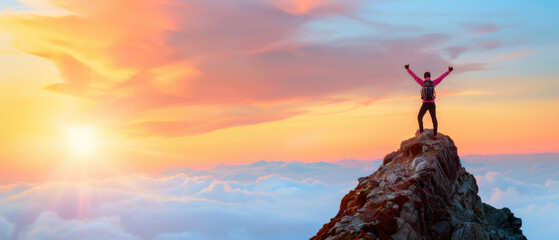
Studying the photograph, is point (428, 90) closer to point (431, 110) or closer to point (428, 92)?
point (428, 92)

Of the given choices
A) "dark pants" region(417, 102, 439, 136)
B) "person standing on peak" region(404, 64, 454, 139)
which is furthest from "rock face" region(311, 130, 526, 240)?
"person standing on peak" region(404, 64, 454, 139)

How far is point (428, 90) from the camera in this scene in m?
34.6

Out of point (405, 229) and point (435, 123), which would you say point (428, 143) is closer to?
point (435, 123)

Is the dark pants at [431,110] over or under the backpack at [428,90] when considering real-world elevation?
under

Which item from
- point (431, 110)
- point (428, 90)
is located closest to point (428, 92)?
point (428, 90)

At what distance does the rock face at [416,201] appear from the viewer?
25.0m

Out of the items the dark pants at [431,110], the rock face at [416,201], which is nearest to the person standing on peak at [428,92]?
the dark pants at [431,110]

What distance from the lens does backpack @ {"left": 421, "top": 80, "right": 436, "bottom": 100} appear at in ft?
113

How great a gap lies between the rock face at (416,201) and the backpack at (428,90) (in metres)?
3.37

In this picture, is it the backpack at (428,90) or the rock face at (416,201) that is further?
the backpack at (428,90)

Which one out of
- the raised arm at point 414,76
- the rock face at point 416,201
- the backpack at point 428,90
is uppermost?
the raised arm at point 414,76

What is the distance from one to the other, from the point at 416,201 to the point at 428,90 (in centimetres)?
1128

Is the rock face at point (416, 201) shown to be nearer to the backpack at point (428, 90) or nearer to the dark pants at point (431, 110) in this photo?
the dark pants at point (431, 110)

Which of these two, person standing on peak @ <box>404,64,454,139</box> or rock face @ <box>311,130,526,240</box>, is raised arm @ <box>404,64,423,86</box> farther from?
rock face @ <box>311,130,526,240</box>
